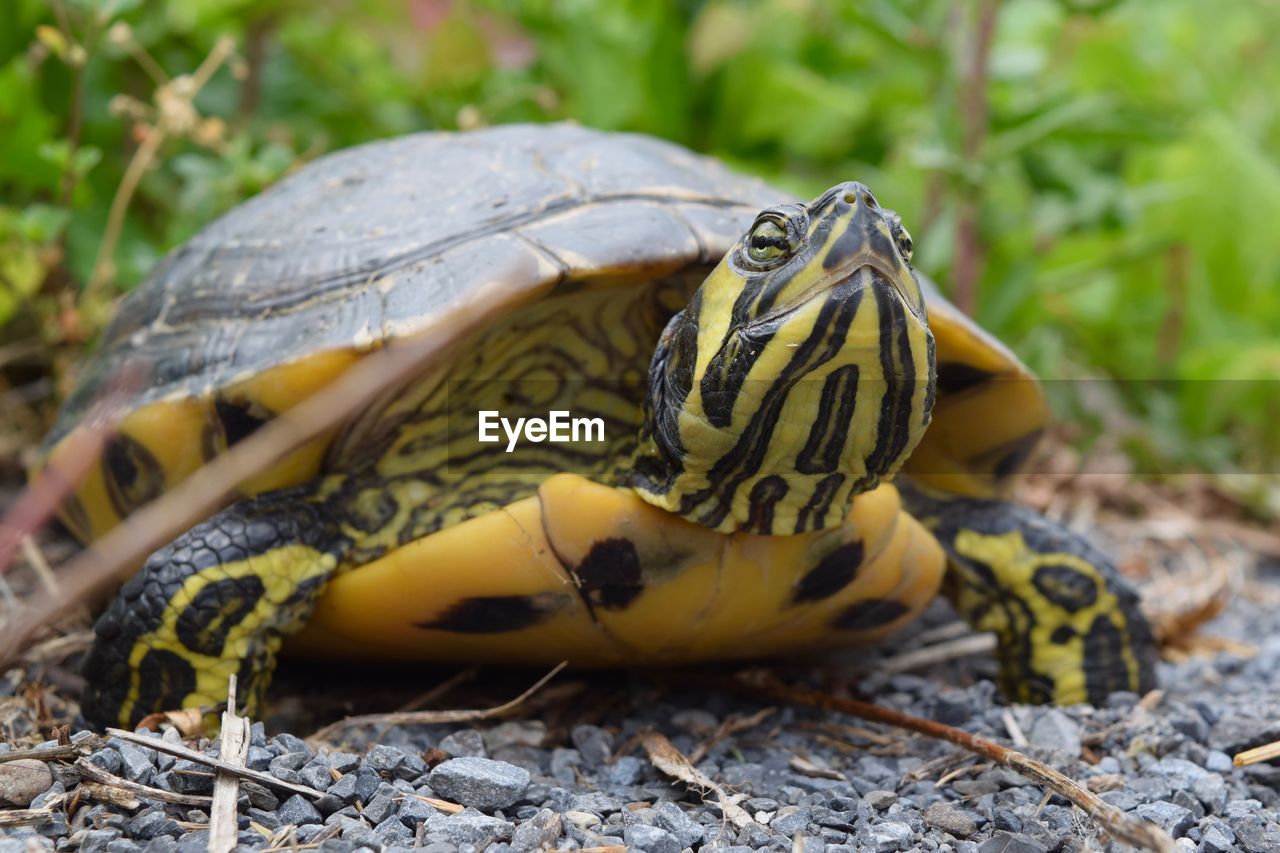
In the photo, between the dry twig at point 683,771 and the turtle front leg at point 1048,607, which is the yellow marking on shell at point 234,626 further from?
the turtle front leg at point 1048,607

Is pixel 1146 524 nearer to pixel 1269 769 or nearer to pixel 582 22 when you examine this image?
pixel 1269 769

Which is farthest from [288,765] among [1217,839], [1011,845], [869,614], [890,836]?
[1217,839]

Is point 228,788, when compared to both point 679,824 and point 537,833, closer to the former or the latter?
point 537,833

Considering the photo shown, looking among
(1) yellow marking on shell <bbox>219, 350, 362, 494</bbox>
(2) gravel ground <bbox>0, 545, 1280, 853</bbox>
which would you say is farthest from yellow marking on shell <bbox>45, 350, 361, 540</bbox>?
(2) gravel ground <bbox>0, 545, 1280, 853</bbox>

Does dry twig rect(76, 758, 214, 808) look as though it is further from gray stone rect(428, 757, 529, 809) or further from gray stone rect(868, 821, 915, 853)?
gray stone rect(868, 821, 915, 853)

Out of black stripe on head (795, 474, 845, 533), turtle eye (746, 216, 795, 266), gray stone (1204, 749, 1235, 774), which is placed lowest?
gray stone (1204, 749, 1235, 774)

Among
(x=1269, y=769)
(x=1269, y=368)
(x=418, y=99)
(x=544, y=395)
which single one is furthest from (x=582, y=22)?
(x=1269, y=769)
